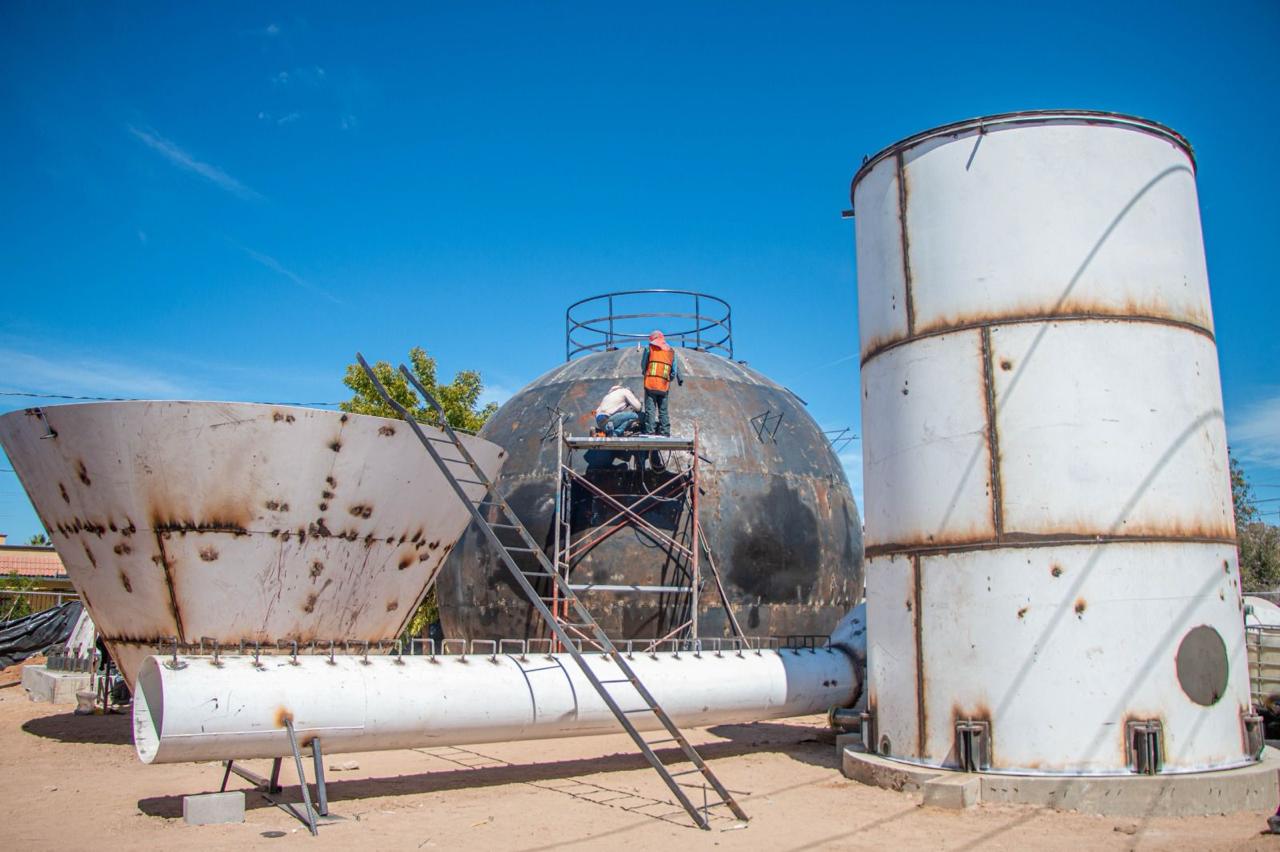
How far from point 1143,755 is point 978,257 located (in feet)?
13.5

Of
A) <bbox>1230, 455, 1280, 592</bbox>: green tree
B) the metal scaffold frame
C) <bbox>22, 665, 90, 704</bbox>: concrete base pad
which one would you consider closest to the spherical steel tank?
the metal scaffold frame

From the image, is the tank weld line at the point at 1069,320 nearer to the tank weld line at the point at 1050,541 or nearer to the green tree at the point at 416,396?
the tank weld line at the point at 1050,541

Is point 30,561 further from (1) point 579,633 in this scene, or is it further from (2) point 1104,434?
(2) point 1104,434

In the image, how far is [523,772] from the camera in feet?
31.2

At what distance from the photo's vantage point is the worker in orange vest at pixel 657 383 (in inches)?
500

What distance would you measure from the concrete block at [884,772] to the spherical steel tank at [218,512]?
4985mm

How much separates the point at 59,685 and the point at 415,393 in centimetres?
1071

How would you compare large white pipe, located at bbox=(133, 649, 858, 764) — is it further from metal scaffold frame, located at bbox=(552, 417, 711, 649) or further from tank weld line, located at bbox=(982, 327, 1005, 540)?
tank weld line, located at bbox=(982, 327, 1005, 540)

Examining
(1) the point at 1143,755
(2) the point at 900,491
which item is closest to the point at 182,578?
(2) the point at 900,491

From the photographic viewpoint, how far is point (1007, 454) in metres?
7.95

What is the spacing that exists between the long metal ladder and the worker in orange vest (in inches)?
92.9

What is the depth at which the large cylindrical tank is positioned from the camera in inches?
297

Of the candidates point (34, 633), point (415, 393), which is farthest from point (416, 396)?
point (34, 633)

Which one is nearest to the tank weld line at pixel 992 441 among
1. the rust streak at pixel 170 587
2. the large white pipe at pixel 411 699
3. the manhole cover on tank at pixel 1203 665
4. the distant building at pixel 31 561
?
the manhole cover on tank at pixel 1203 665
